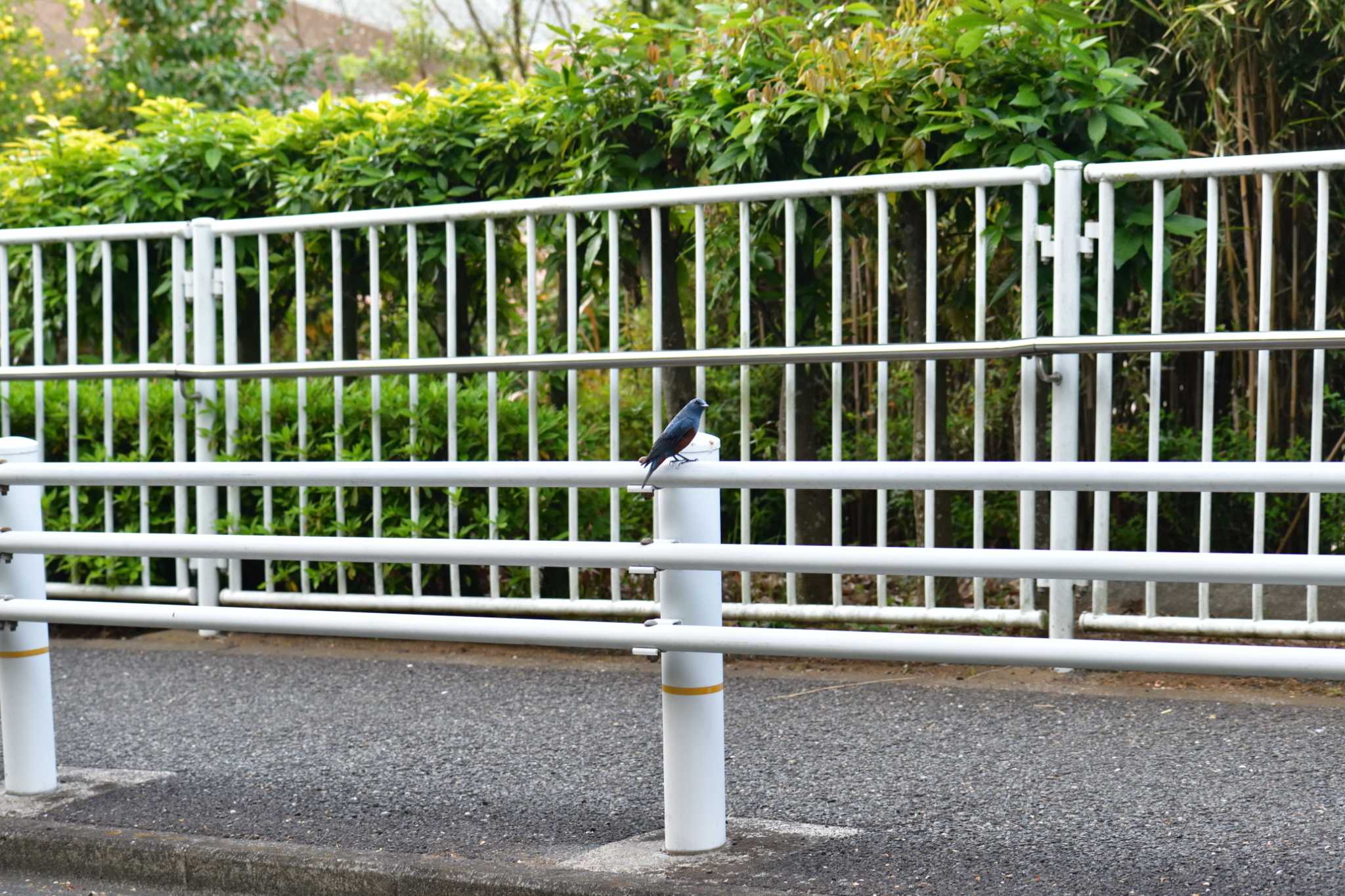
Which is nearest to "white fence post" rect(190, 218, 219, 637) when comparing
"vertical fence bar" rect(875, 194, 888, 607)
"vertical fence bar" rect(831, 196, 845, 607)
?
"vertical fence bar" rect(831, 196, 845, 607)

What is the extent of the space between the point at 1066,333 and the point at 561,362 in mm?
1794

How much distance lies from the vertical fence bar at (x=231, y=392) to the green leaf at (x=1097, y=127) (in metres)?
3.41

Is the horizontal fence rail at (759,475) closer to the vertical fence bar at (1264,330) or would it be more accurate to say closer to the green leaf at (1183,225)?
the vertical fence bar at (1264,330)

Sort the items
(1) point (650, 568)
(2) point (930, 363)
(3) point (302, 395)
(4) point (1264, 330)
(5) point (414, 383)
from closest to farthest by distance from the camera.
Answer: (1) point (650, 568) → (4) point (1264, 330) → (2) point (930, 363) → (5) point (414, 383) → (3) point (302, 395)

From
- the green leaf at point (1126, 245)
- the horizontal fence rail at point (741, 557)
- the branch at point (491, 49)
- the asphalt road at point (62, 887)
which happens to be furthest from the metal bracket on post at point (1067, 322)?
the branch at point (491, 49)

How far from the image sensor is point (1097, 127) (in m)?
5.39

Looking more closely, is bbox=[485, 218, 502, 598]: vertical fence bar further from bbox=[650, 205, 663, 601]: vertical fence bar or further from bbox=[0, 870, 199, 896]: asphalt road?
bbox=[0, 870, 199, 896]: asphalt road

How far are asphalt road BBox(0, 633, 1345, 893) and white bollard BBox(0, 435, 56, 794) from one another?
0.23 meters

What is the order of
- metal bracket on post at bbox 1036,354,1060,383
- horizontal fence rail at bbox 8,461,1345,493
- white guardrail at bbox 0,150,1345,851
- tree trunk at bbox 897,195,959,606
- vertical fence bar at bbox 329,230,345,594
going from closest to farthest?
1. horizontal fence rail at bbox 8,461,1345,493
2. white guardrail at bbox 0,150,1345,851
3. metal bracket on post at bbox 1036,354,1060,383
4. tree trunk at bbox 897,195,959,606
5. vertical fence bar at bbox 329,230,345,594

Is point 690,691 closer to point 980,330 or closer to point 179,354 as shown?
point 980,330

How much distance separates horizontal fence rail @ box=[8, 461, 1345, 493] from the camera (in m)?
3.00

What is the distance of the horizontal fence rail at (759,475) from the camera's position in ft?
9.84

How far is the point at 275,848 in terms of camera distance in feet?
12.4

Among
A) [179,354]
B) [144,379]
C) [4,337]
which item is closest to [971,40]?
[179,354]
